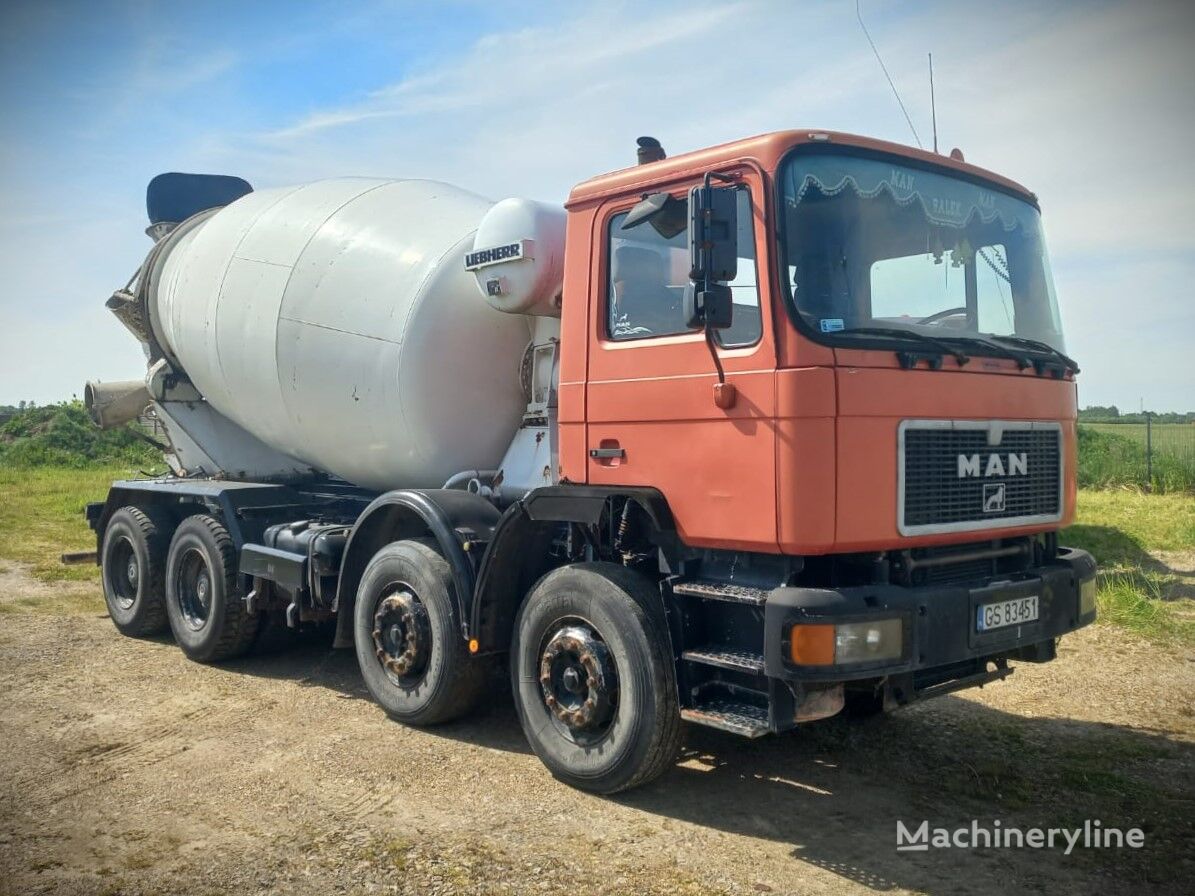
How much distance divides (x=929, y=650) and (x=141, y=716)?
4735 mm

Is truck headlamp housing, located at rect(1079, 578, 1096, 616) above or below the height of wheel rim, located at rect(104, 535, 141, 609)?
above

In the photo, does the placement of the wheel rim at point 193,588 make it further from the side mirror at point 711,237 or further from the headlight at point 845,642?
the headlight at point 845,642

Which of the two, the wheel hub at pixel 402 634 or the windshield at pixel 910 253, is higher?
the windshield at pixel 910 253

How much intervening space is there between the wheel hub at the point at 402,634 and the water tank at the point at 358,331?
0.92 m

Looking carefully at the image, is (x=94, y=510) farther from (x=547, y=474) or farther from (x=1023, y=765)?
(x=1023, y=765)

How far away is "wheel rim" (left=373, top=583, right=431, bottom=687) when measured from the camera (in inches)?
235

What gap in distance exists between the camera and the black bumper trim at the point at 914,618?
13.4ft

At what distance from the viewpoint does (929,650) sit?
429cm

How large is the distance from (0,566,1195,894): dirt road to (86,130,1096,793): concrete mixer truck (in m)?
0.34

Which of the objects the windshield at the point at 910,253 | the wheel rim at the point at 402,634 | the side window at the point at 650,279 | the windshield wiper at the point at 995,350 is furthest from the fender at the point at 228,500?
the windshield wiper at the point at 995,350

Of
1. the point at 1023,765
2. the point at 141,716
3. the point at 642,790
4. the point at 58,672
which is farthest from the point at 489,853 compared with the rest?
the point at 58,672

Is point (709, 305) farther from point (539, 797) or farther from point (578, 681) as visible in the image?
point (539, 797)

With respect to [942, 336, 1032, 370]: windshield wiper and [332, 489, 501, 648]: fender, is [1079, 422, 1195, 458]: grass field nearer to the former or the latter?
[942, 336, 1032, 370]: windshield wiper

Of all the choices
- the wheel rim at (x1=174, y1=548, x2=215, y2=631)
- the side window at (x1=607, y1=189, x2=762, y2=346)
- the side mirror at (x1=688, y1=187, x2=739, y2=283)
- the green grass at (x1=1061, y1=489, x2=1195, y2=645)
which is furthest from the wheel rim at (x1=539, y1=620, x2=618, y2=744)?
the green grass at (x1=1061, y1=489, x2=1195, y2=645)
